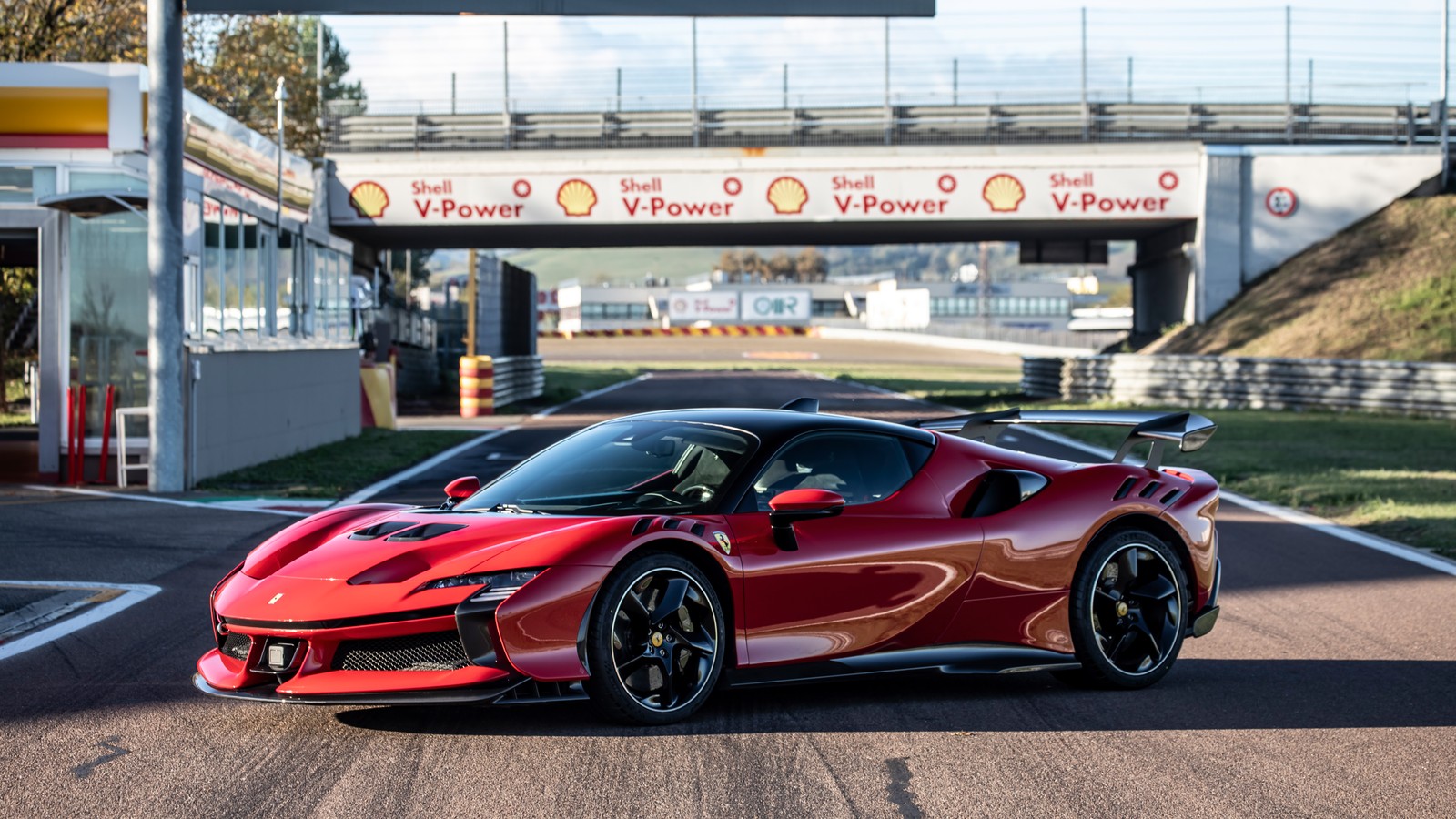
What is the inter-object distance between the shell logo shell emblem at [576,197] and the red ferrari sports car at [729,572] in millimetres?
30940

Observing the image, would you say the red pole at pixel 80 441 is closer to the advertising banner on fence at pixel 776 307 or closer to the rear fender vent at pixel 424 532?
the rear fender vent at pixel 424 532

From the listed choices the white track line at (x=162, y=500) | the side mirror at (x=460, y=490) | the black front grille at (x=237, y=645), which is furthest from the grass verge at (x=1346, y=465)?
the white track line at (x=162, y=500)

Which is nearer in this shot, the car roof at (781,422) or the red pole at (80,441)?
the car roof at (781,422)

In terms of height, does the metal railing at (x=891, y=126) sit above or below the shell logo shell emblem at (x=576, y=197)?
above

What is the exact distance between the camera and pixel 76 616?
8.56 m

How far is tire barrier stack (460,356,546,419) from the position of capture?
1270 inches

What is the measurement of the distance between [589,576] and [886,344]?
93.3 m

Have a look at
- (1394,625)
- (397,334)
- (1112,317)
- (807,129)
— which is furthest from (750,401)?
(1112,317)

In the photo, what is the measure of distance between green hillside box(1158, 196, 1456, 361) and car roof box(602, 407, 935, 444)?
28.3 m

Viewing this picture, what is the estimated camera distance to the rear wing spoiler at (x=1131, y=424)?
7.25m

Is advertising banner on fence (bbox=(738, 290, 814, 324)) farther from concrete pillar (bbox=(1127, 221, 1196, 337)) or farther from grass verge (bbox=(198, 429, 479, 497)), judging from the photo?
grass verge (bbox=(198, 429, 479, 497))

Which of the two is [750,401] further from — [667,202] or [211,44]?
[211,44]

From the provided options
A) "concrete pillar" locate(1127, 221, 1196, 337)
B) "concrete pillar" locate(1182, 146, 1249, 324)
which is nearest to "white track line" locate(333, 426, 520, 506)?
"concrete pillar" locate(1182, 146, 1249, 324)

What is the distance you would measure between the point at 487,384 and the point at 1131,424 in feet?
85.0
